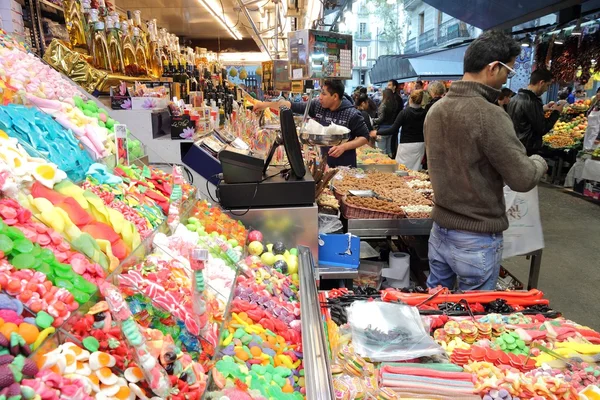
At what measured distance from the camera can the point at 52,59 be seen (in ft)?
7.64

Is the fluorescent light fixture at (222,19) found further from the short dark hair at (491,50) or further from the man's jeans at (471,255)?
the man's jeans at (471,255)

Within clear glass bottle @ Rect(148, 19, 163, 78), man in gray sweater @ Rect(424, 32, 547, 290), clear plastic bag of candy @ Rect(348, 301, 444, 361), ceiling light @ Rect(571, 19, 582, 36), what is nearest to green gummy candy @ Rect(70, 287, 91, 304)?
clear plastic bag of candy @ Rect(348, 301, 444, 361)

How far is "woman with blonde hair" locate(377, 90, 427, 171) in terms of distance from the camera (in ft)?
21.9

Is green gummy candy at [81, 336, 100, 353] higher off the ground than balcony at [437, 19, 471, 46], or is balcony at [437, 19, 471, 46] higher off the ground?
balcony at [437, 19, 471, 46]

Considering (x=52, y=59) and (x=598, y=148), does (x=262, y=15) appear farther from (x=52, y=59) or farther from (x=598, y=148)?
(x=598, y=148)

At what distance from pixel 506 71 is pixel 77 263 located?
2048 mm

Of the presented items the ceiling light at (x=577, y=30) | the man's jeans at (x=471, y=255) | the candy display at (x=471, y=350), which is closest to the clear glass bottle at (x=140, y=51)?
the candy display at (x=471, y=350)

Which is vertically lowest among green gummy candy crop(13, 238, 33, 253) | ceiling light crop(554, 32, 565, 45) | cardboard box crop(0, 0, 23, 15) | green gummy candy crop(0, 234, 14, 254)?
green gummy candy crop(13, 238, 33, 253)

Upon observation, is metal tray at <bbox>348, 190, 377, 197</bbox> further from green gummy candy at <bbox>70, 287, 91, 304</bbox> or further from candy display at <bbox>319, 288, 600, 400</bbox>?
green gummy candy at <bbox>70, 287, 91, 304</bbox>

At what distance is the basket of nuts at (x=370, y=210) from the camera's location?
9.91 ft

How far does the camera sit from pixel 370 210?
118 inches

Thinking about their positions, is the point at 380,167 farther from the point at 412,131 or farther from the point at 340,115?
the point at 412,131

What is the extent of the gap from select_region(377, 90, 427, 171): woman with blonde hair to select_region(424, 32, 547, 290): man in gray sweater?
15.0 feet

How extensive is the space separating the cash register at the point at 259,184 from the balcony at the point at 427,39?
2842 centimetres
